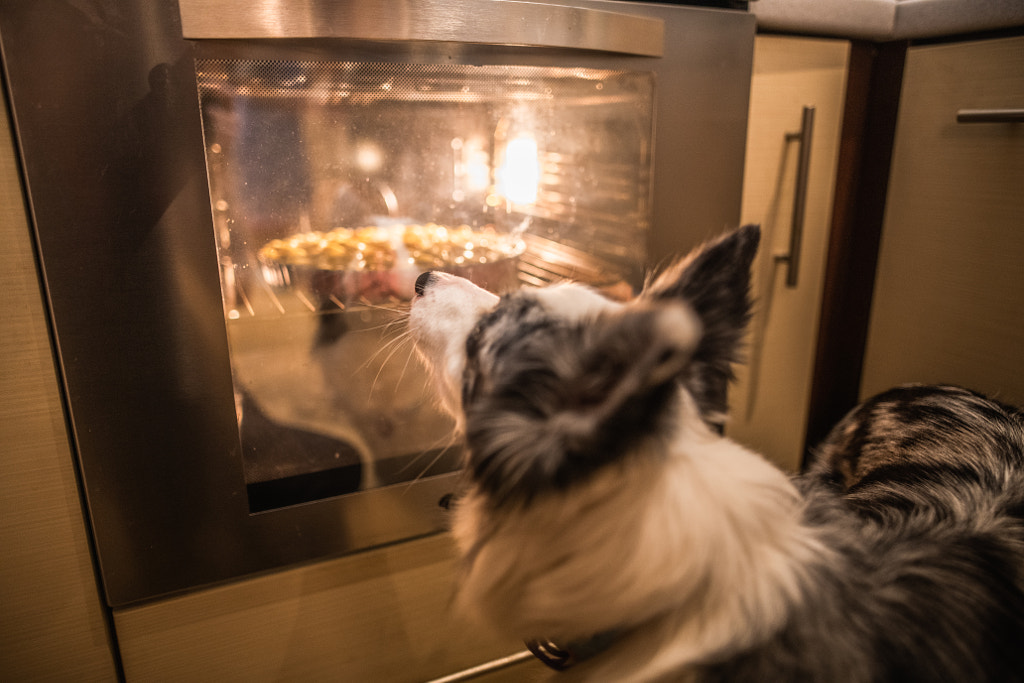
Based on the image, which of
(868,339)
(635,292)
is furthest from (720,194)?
(868,339)

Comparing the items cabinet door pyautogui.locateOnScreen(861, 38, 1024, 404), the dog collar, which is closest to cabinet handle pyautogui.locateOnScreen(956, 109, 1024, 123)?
cabinet door pyautogui.locateOnScreen(861, 38, 1024, 404)

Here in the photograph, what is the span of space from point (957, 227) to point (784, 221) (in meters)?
0.36

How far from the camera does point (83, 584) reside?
91 centimetres

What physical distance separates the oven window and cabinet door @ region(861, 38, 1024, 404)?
0.72 meters

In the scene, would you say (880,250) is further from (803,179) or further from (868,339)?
(803,179)

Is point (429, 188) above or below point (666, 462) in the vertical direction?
above

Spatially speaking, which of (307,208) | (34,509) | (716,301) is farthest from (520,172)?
(34,509)

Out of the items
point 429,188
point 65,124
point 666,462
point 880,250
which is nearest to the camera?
point 666,462

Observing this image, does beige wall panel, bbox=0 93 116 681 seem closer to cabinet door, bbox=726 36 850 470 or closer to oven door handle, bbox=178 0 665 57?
oven door handle, bbox=178 0 665 57

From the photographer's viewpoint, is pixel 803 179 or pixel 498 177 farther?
pixel 803 179

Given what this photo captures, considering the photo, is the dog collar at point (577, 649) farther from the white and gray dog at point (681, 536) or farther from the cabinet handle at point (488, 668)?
the cabinet handle at point (488, 668)

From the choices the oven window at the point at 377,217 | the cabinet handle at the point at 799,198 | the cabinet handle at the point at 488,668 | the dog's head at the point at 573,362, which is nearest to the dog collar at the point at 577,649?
the dog's head at the point at 573,362

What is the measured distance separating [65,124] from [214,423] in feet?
1.39

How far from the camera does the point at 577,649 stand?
2.07 feet
